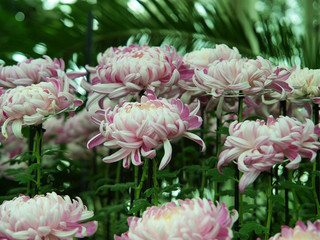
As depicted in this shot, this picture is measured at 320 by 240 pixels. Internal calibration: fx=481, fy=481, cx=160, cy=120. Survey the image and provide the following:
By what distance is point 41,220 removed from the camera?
2.00 feet

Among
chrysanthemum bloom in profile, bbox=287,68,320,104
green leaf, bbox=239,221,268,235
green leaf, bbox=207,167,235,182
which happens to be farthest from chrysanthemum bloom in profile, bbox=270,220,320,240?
chrysanthemum bloom in profile, bbox=287,68,320,104

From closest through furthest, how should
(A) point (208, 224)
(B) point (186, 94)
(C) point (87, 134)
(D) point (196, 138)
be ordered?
(A) point (208, 224)
(D) point (196, 138)
(B) point (186, 94)
(C) point (87, 134)

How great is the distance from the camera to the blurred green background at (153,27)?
60.3 inches

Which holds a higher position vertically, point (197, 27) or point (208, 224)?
point (197, 27)

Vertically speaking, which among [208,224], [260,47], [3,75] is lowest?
[208,224]

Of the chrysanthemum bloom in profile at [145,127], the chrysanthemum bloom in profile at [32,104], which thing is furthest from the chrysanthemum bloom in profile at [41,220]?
the chrysanthemum bloom in profile at [32,104]

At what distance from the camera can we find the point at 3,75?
101 centimetres

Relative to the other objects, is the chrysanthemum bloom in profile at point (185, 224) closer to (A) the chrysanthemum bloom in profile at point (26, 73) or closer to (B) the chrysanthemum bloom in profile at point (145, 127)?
(B) the chrysanthemum bloom in profile at point (145, 127)

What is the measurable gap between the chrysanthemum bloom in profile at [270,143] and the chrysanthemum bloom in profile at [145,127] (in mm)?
75

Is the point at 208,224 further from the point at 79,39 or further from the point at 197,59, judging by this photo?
the point at 79,39

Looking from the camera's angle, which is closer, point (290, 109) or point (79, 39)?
point (290, 109)

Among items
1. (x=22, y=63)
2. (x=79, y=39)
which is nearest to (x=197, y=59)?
(x=22, y=63)

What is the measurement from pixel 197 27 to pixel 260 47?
29cm

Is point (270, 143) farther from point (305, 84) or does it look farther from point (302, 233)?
point (305, 84)
